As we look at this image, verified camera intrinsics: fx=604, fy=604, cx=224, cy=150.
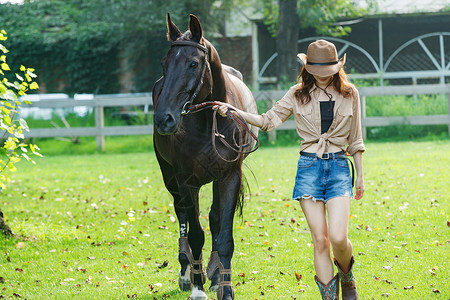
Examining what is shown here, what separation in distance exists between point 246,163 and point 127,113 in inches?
627

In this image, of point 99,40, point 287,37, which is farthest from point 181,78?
point 99,40

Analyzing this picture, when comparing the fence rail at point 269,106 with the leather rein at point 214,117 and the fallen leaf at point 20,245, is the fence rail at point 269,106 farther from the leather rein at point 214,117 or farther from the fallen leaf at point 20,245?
the leather rein at point 214,117

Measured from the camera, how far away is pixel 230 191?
459 cm

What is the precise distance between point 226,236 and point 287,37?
1537 centimetres

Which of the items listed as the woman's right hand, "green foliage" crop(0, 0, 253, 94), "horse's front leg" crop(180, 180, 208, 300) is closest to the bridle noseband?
the woman's right hand

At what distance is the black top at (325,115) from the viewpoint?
402 cm

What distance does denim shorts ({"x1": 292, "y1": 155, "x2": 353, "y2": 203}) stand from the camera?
156 inches

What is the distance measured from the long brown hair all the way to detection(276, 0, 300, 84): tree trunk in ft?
49.1

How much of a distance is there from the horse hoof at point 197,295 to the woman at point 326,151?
1.06 meters

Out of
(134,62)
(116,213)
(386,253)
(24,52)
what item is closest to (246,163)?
(386,253)

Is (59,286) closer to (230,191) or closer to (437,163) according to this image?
(230,191)

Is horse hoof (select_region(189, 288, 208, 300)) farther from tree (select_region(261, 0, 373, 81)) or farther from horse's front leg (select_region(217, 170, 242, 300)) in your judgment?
tree (select_region(261, 0, 373, 81))

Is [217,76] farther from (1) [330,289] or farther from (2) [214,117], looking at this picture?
(1) [330,289]

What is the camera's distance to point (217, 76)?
4551 mm
